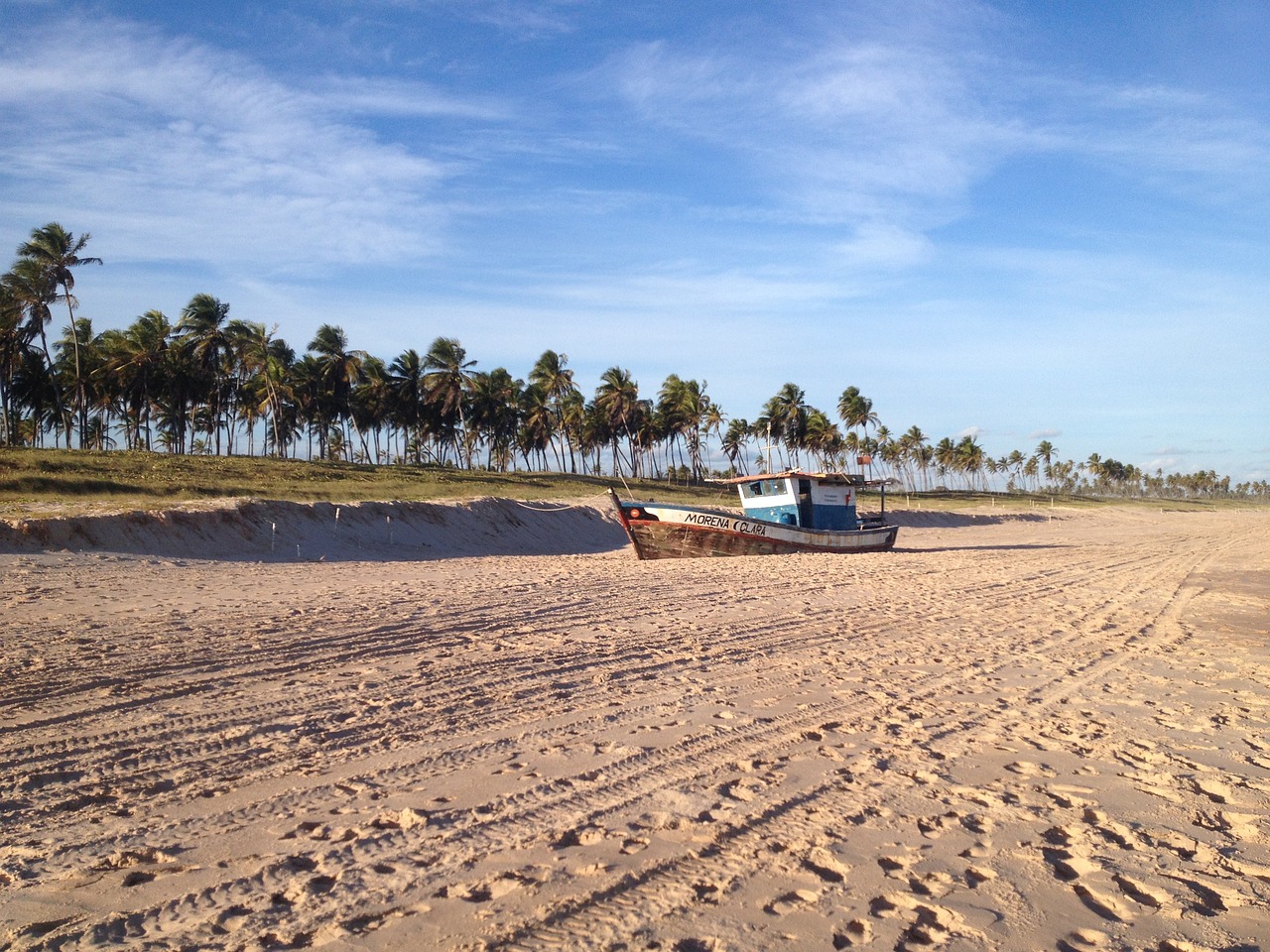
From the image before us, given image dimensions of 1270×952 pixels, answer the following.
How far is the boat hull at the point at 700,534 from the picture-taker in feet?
67.6

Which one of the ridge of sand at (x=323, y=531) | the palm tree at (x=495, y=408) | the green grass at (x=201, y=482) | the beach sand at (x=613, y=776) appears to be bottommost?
the beach sand at (x=613, y=776)

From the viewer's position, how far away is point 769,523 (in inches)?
842

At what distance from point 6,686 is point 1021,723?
24.4ft

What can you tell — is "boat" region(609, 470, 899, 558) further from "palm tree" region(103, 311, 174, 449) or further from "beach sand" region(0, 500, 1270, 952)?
"palm tree" region(103, 311, 174, 449)

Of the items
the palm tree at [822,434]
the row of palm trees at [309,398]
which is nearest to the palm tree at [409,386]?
the row of palm trees at [309,398]

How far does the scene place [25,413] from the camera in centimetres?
5691

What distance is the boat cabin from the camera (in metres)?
22.8

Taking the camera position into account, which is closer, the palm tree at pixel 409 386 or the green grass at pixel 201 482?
the green grass at pixel 201 482

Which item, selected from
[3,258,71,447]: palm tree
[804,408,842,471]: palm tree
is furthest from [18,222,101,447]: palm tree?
[804,408,842,471]: palm tree

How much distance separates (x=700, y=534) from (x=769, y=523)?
78.3 inches

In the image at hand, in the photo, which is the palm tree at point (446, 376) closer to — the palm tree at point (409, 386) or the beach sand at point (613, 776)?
the palm tree at point (409, 386)

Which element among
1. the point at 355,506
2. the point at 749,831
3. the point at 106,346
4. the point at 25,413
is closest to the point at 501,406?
the point at 106,346

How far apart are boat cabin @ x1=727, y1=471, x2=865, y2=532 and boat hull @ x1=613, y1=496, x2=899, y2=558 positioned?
84 centimetres

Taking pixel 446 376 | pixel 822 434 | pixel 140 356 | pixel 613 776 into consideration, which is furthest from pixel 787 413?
pixel 613 776
